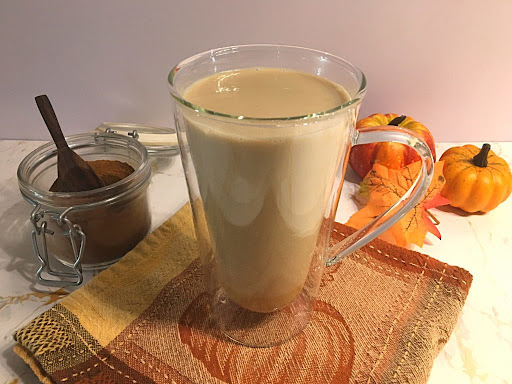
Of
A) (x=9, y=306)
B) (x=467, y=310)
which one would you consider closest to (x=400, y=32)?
(x=467, y=310)

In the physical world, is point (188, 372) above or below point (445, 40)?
below

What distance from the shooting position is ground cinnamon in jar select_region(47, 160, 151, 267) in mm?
678

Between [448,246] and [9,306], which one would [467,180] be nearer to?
[448,246]

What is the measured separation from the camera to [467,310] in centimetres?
66

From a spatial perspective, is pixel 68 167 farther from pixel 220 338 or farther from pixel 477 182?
pixel 477 182

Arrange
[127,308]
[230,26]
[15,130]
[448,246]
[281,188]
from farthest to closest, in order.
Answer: [15,130] < [230,26] < [448,246] < [127,308] < [281,188]

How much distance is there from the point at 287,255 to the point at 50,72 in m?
0.73

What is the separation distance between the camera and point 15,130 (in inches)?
41.9

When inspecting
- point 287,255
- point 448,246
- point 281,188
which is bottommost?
point 448,246

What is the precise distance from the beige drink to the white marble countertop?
245 mm

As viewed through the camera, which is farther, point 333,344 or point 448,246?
point 448,246

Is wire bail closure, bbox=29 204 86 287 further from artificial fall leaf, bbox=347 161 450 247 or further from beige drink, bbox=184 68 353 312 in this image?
artificial fall leaf, bbox=347 161 450 247

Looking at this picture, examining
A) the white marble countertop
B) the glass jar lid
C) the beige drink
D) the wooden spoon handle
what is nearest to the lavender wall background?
the glass jar lid

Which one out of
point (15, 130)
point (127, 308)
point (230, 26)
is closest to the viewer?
point (127, 308)
